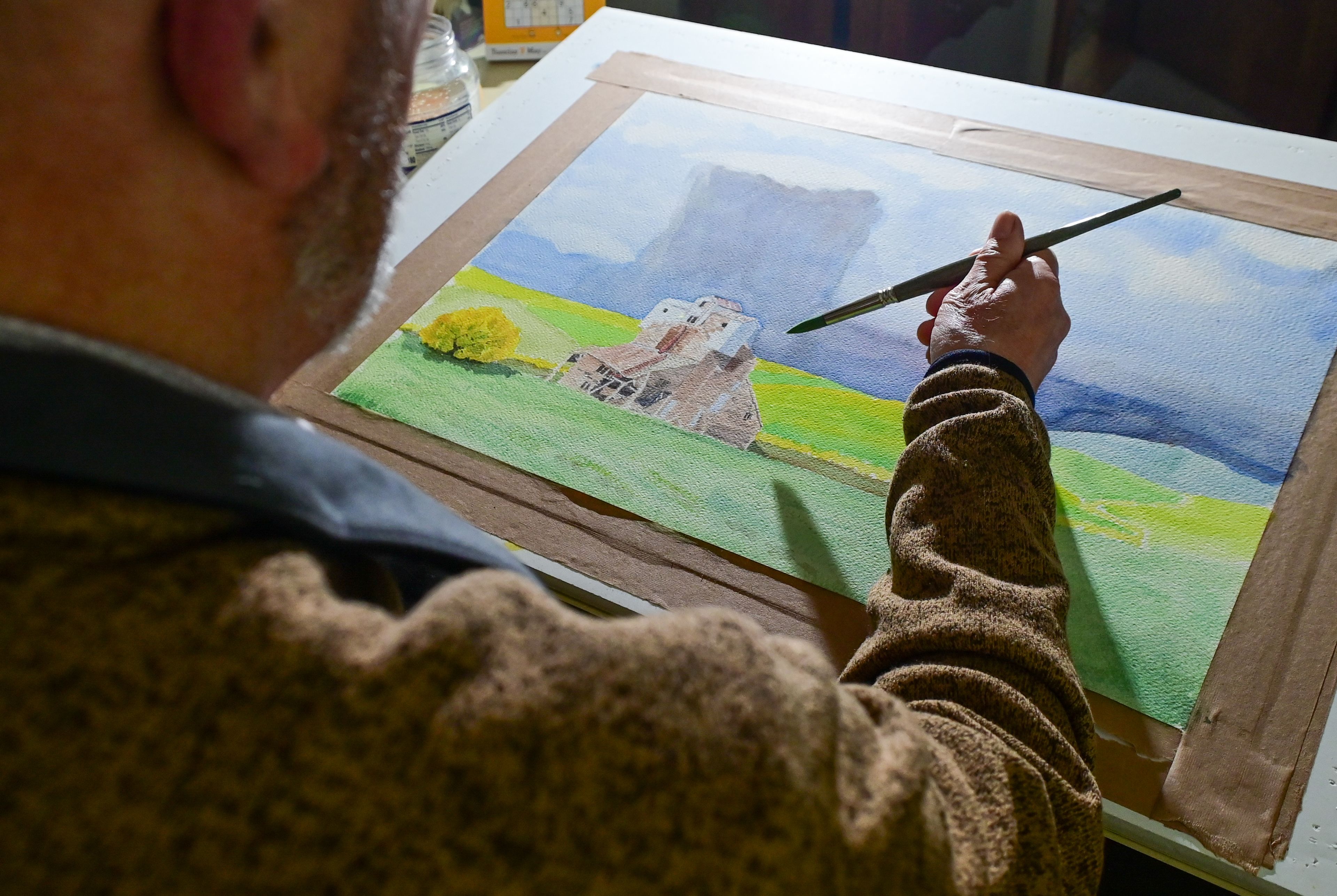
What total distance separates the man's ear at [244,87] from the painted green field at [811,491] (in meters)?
0.44

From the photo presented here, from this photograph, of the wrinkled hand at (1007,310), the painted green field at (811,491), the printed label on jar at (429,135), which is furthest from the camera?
the printed label on jar at (429,135)

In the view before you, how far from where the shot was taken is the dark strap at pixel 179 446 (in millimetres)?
336

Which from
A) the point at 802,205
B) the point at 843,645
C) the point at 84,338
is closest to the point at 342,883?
the point at 84,338

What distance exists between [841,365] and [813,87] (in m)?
0.52

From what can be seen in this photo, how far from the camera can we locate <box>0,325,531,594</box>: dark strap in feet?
1.10

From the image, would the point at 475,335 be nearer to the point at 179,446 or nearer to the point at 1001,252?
the point at 1001,252

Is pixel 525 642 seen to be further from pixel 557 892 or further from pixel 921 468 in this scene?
pixel 921 468

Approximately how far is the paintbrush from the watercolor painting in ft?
0.07

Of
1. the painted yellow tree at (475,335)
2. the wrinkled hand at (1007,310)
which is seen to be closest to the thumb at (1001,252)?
the wrinkled hand at (1007,310)

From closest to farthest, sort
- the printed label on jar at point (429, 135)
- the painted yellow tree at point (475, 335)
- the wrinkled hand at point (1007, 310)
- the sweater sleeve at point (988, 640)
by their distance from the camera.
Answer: the sweater sleeve at point (988, 640) → the wrinkled hand at point (1007, 310) → the painted yellow tree at point (475, 335) → the printed label on jar at point (429, 135)

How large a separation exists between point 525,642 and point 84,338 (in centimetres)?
22

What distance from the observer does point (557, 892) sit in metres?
0.33

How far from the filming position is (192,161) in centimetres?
41

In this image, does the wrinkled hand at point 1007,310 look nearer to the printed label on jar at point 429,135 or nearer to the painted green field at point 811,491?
the painted green field at point 811,491
